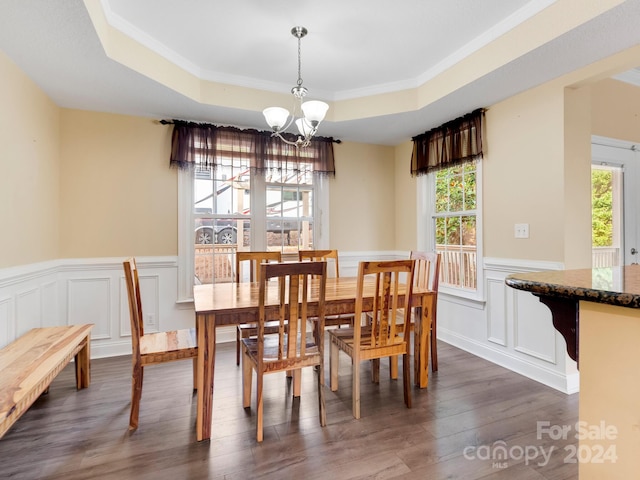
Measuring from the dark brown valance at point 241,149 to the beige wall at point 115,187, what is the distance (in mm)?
191

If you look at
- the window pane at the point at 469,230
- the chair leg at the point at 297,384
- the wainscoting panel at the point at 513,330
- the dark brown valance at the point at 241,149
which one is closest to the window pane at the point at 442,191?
the window pane at the point at 469,230

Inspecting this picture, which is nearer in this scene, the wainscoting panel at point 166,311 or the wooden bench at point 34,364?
the wooden bench at point 34,364

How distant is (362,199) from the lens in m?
4.37

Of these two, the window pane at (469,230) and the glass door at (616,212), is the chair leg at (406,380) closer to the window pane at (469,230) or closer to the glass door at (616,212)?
the window pane at (469,230)

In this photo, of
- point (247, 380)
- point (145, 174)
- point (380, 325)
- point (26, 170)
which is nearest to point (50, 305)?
point (26, 170)

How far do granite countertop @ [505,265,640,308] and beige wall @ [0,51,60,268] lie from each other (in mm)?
3025

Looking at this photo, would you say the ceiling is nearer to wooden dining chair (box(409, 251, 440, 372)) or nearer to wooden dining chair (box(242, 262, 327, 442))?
wooden dining chair (box(409, 251, 440, 372))

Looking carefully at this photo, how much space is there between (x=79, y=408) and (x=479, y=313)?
342cm

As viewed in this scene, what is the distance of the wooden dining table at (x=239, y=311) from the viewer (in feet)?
6.25

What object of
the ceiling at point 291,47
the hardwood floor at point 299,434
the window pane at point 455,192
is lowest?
the hardwood floor at point 299,434

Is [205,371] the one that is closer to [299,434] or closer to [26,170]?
[299,434]

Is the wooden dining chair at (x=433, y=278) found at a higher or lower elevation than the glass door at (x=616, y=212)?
lower

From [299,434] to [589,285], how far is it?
1.76m

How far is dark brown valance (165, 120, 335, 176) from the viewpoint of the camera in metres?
3.44
